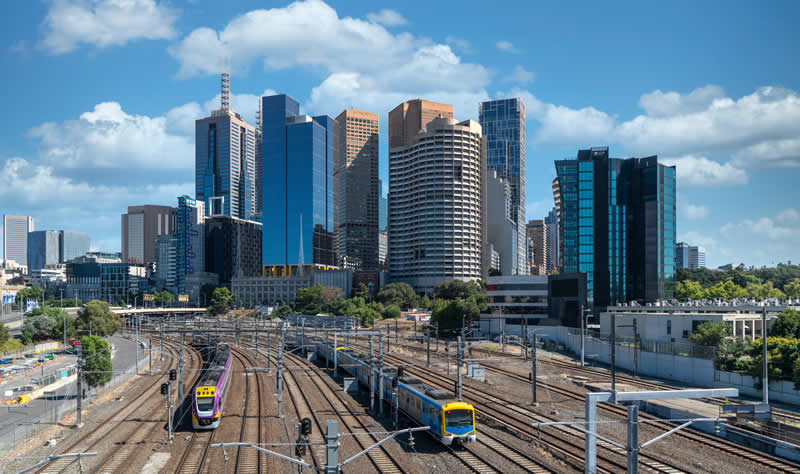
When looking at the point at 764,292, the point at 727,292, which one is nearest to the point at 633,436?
the point at 727,292

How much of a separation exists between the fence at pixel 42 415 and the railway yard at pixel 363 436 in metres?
1.04

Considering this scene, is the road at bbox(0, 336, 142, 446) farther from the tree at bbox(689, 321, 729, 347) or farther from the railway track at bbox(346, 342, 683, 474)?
the tree at bbox(689, 321, 729, 347)

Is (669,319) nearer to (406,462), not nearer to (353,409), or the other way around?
(353,409)

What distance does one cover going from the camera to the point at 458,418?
35.0m

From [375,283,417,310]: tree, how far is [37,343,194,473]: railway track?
454 ft

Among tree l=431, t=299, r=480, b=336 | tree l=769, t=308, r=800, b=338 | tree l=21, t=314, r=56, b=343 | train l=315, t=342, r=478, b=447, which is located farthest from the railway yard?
tree l=21, t=314, r=56, b=343

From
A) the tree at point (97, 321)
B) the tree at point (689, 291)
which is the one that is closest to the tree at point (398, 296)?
the tree at point (689, 291)

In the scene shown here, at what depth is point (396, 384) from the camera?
135 ft

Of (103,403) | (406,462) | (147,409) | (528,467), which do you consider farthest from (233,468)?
(103,403)

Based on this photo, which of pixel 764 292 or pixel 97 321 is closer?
pixel 97 321

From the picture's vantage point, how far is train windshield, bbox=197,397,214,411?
39.9m

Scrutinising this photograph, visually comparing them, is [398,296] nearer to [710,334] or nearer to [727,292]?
[727,292]

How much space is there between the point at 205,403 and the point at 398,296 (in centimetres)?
15139

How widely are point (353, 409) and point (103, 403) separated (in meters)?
23.7
